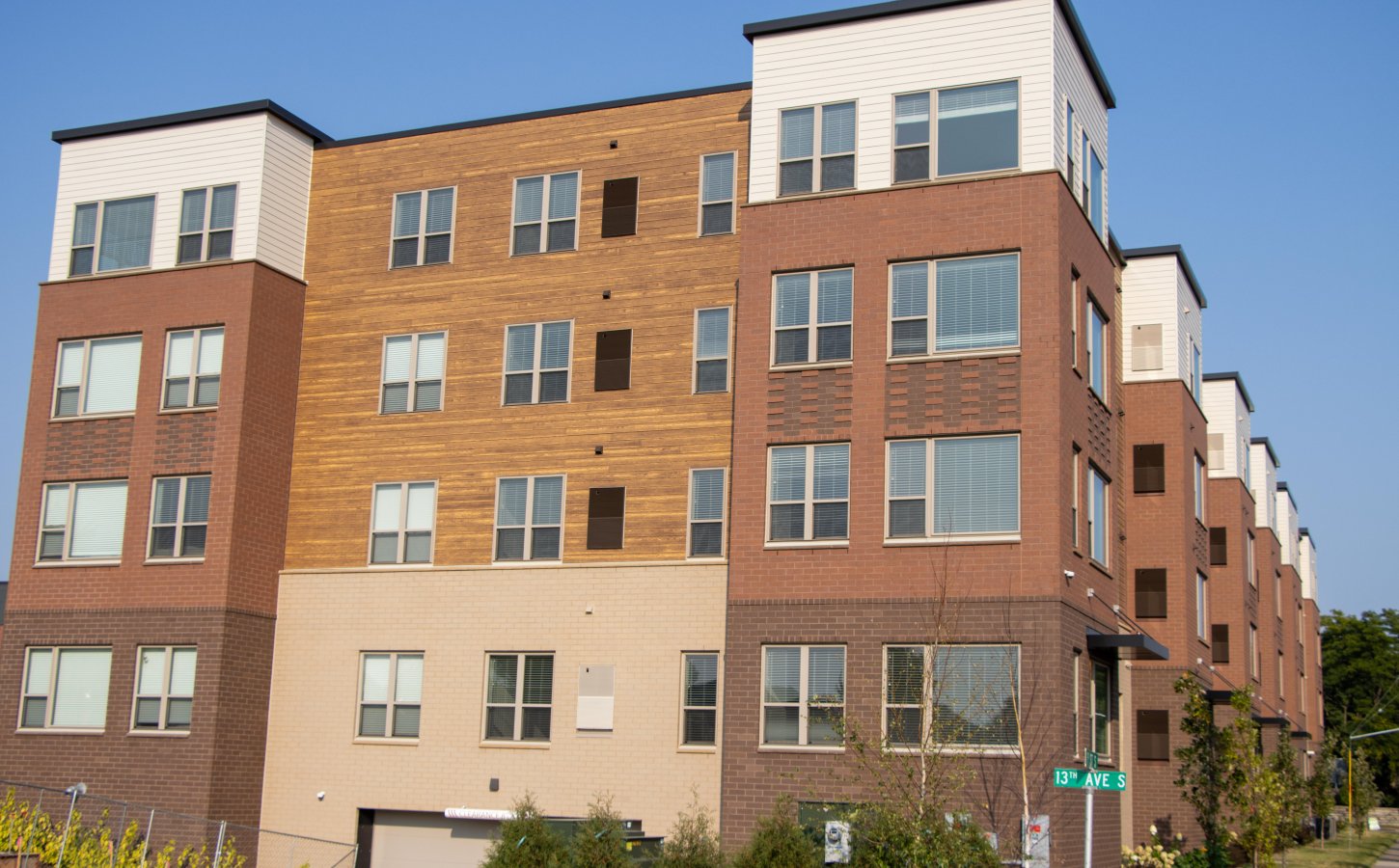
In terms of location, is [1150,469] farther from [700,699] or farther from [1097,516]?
[700,699]

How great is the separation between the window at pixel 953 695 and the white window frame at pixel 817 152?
8.91 m

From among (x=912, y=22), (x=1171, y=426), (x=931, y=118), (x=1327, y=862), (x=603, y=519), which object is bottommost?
(x=1327, y=862)

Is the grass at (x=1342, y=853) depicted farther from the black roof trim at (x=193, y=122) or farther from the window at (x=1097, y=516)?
the black roof trim at (x=193, y=122)

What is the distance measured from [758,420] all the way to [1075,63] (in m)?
9.54

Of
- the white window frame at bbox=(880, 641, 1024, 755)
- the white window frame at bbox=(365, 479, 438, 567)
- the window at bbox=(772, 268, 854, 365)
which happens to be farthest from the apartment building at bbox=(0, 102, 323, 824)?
the white window frame at bbox=(880, 641, 1024, 755)

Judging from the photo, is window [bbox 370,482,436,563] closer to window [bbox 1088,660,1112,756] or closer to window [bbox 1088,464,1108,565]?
window [bbox 1088,464,1108,565]

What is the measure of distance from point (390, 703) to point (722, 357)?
10097 mm

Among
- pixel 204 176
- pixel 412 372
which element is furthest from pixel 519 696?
pixel 204 176

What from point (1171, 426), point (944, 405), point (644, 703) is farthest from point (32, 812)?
point (1171, 426)

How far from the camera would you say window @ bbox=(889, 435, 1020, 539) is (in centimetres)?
2708

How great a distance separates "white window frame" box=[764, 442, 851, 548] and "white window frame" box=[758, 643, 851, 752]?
185 centimetres

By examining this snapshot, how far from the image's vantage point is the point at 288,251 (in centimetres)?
3525

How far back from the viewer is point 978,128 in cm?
2870

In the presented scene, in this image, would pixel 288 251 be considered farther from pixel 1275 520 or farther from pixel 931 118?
pixel 1275 520
